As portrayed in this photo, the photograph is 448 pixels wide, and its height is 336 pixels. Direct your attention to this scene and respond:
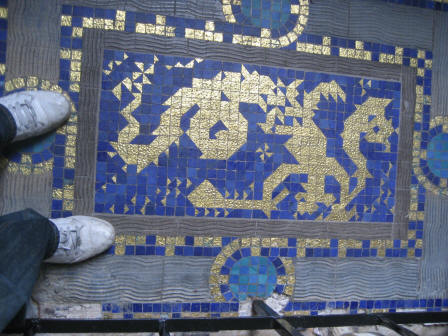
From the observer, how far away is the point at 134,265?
174cm

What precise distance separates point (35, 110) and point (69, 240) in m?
0.56

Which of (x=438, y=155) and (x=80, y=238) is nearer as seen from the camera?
(x=80, y=238)

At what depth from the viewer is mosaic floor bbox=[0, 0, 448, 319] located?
170 centimetres

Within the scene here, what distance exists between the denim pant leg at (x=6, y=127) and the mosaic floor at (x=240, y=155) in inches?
7.1

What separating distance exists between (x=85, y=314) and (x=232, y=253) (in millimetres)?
708

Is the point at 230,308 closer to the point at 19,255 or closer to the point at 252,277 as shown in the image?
the point at 252,277

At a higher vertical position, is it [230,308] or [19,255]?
[19,255]

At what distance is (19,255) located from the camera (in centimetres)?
129

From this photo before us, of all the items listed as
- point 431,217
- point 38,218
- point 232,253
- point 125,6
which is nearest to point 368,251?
point 431,217

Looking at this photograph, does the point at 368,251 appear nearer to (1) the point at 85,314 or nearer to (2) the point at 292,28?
(2) the point at 292,28

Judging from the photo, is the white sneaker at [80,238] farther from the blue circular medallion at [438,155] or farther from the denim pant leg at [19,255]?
the blue circular medallion at [438,155]

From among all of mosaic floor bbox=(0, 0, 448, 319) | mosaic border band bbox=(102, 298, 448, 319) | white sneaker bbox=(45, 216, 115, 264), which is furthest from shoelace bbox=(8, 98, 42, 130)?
mosaic border band bbox=(102, 298, 448, 319)

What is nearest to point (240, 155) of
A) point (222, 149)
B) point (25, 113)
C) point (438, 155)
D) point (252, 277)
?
point (222, 149)

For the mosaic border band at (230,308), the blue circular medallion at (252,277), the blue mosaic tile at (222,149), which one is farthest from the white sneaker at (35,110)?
the blue circular medallion at (252,277)
